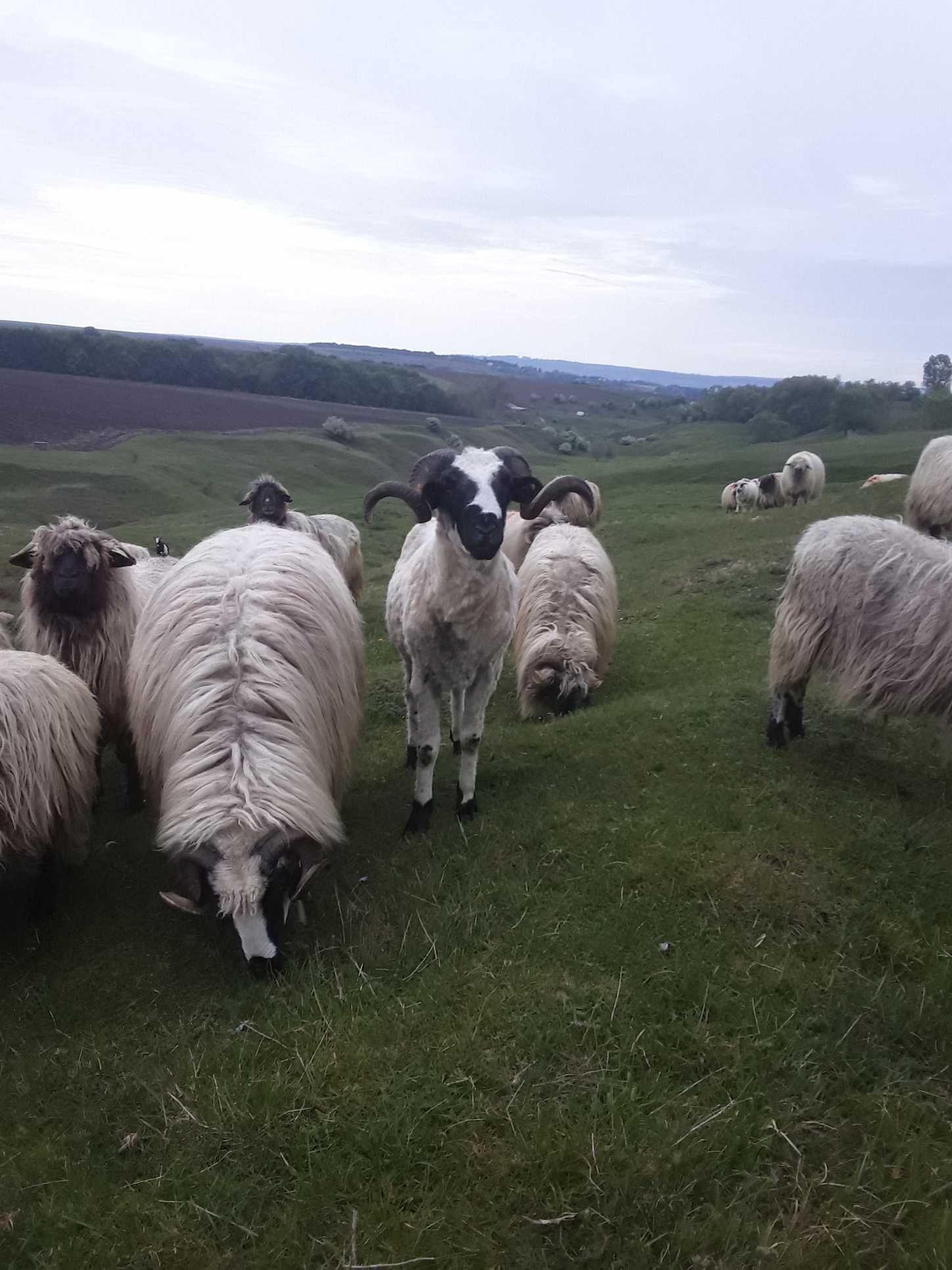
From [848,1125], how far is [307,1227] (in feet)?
8.00

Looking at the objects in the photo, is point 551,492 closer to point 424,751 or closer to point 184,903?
point 424,751

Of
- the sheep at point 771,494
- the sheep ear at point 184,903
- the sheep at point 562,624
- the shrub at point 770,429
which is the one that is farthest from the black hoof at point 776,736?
the shrub at point 770,429

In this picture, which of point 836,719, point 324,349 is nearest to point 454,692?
point 836,719

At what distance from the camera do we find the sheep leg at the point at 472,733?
6.70 meters

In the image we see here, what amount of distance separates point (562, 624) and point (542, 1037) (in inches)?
246

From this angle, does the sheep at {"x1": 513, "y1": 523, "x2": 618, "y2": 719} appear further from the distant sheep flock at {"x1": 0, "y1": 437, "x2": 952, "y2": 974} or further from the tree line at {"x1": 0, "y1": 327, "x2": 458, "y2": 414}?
the tree line at {"x1": 0, "y1": 327, "x2": 458, "y2": 414}

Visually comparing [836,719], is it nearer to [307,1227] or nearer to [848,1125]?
[848,1125]

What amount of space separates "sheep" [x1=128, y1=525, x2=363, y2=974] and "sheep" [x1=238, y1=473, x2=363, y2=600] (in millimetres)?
4504

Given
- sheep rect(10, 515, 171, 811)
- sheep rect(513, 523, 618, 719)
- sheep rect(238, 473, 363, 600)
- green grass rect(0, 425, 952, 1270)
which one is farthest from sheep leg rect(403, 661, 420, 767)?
sheep rect(238, 473, 363, 600)

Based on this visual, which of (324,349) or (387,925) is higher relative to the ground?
(324,349)

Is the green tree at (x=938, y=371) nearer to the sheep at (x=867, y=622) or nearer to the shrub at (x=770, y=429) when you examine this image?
Answer: the shrub at (x=770, y=429)

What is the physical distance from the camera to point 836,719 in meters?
7.75

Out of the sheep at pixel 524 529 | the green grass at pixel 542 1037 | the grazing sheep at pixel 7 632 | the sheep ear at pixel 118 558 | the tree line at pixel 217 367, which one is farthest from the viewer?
the tree line at pixel 217 367

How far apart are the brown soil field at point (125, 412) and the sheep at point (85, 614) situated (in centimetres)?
3777
